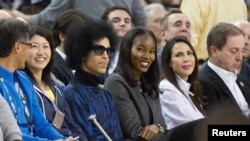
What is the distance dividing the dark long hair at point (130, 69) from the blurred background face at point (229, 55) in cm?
116

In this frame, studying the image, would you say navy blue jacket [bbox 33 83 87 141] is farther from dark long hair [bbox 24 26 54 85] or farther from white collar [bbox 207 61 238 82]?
white collar [bbox 207 61 238 82]

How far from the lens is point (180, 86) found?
629cm

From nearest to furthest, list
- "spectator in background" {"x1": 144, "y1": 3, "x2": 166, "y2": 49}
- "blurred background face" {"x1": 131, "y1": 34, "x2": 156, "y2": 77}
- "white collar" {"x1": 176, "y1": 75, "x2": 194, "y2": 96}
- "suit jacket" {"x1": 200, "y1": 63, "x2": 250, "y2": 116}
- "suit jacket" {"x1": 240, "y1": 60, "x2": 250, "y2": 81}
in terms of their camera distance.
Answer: "blurred background face" {"x1": 131, "y1": 34, "x2": 156, "y2": 77} < "white collar" {"x1": 176, "y1": 75, "x2": 194, "y2": 96} < "suit jacket" {"x1": 200, "y1": 63, "x2": 250, "y2": 116} < "suit jacket" {"x1": 240, "y1": 60, "x2": 250, "y2": 81} < "spectator in background" {"x1": 144, "y1": 3, "x2": 166, "y2": 49}

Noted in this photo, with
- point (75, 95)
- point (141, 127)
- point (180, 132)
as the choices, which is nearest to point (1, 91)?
point (75, 95)

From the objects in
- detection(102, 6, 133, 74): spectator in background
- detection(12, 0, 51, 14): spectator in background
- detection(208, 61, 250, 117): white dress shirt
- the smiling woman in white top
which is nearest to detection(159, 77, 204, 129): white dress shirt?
the smiling woman in white top

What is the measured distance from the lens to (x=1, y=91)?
4.32 meters

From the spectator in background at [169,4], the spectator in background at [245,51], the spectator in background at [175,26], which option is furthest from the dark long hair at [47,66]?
the spectator in background at [169,4]

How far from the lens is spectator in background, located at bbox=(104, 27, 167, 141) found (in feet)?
18.2

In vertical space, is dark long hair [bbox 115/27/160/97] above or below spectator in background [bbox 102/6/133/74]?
below

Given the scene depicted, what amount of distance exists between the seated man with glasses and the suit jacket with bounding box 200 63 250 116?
4.62 ft

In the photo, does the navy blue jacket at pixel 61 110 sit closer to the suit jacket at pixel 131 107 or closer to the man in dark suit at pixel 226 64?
the suit jacket at pixel 131 107

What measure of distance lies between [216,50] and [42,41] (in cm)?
232

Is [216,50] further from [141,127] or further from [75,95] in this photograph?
[75,95]

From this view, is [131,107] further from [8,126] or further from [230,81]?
[8,126]
